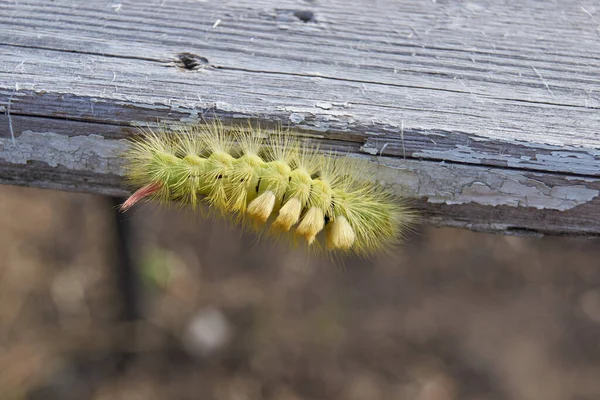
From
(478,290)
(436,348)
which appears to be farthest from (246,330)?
(478,290)

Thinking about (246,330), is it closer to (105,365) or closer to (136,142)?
(105,365)

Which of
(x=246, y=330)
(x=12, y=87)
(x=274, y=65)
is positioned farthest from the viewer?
(x=246, y=330)

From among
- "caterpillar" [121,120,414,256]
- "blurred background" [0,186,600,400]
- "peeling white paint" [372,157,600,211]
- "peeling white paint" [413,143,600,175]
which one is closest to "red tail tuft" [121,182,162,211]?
"caterpillar" [121,120,414,256]

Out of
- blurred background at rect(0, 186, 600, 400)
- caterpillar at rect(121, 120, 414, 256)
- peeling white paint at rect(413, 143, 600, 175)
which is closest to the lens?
peeling white paint at rect(413, 143, 600, 175)

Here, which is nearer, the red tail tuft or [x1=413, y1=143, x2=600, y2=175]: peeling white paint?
[x1=413, y1=143, x2=600, y2=175]: peeling white paint

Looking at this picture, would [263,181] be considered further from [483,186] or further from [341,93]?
[483,186]

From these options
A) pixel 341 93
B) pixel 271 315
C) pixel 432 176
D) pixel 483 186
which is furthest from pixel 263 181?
pixel 271 315

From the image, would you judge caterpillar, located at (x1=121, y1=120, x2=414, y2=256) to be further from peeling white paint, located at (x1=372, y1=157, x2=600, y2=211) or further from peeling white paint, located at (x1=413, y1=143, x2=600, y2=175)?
peeling white paint, located at (x1=413, y1=143, x2=600, y2=175)
